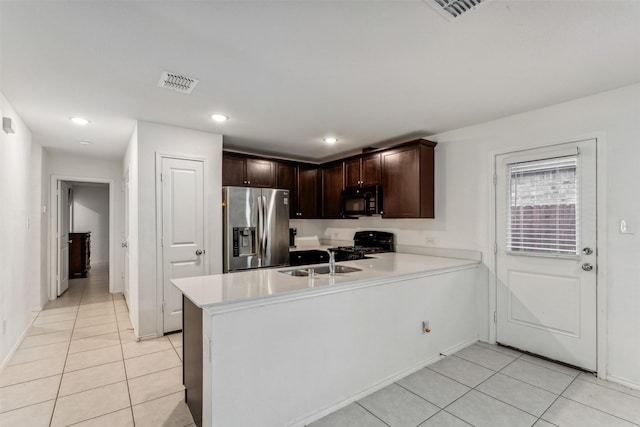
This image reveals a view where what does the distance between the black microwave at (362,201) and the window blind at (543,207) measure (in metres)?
1.54

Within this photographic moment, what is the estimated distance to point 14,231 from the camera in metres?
3.01

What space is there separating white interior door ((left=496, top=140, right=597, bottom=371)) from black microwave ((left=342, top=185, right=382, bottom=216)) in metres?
1.43

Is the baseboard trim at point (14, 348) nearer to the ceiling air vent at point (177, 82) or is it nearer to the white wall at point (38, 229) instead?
the white wall at point (38, 229)

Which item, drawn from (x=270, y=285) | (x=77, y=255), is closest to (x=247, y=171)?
(x=270, y=285)

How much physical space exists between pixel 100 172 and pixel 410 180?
5.18 meters

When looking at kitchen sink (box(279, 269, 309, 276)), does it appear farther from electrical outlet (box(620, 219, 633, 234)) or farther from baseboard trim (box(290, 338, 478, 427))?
electrical outlet (box(620, 219, 633, 234))

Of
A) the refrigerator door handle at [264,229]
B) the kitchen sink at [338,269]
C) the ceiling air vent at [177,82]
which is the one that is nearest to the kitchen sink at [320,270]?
the kitchen sink at [338,269]

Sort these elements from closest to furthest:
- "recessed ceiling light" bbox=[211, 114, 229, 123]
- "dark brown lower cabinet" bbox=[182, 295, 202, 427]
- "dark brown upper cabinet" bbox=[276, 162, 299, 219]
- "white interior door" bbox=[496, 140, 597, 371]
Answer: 1. "dark brown lower cabinet" bbox=[182, 295, 202, 427]
2. "white interior door" bbox=[496, 140, 597, 371]
3. "recessed ceiling light" bbox=[211, 114, 229, 123]
4. "dark brown upper cabinet" bbox=[276, 162, 299, 219]

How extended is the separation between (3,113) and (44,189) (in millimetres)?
2585

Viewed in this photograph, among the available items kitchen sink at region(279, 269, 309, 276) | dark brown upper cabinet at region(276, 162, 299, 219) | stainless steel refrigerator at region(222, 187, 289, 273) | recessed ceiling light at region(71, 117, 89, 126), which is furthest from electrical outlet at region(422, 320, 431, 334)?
recessed ceiling light at region(71, 117, 89, 126)

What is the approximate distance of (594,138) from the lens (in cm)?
263

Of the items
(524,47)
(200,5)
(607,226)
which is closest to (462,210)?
(607,226)

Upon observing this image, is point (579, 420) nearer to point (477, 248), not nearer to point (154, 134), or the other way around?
point (477, 248)

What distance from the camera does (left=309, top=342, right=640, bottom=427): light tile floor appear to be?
6.65 feet
